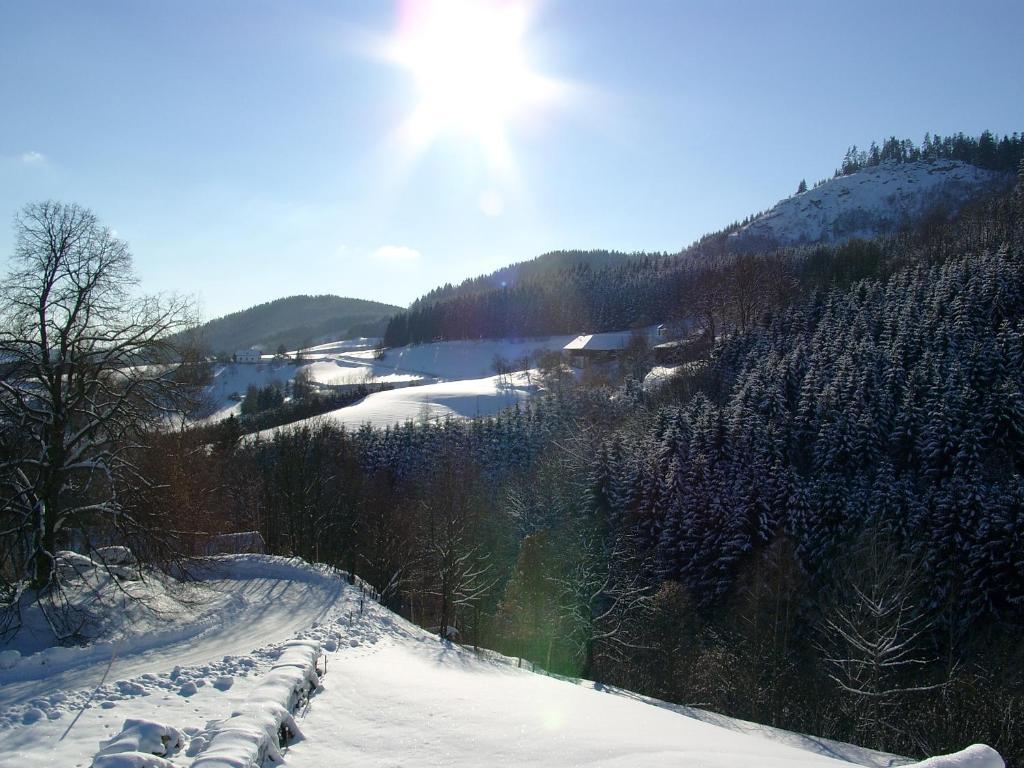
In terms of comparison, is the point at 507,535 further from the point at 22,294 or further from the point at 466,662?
the point at 22,294

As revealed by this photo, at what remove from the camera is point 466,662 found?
1614 centimetres

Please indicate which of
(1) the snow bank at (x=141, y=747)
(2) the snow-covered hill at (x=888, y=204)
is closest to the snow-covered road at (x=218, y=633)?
(1) the snow bank at (x=141, y=747)

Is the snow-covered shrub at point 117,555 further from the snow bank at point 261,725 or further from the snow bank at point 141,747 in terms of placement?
the snow bank at point 141,747

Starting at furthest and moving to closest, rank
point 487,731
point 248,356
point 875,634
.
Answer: point 248,356 → point 875,634 → point 487,731

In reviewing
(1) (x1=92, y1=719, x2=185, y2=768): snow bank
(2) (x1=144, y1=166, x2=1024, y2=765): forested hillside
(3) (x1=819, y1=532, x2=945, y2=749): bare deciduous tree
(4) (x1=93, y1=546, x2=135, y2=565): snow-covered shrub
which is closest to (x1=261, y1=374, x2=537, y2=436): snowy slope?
(2) (x1=144, y1=166, x2=1024, y2=765): forested hillside

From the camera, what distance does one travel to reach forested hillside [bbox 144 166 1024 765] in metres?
26.9

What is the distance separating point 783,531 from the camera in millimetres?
35469

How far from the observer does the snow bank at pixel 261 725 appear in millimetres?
6047

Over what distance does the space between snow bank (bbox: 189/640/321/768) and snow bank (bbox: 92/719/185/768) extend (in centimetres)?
26

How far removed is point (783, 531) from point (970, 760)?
109ft

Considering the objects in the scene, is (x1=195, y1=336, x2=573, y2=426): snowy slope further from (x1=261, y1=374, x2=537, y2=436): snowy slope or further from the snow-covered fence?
the snow-covered fence

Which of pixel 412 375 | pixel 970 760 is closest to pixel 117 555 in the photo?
pixel 970 760

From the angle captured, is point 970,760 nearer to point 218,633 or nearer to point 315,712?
point 315,712

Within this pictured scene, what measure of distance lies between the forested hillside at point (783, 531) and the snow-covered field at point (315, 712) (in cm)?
592
